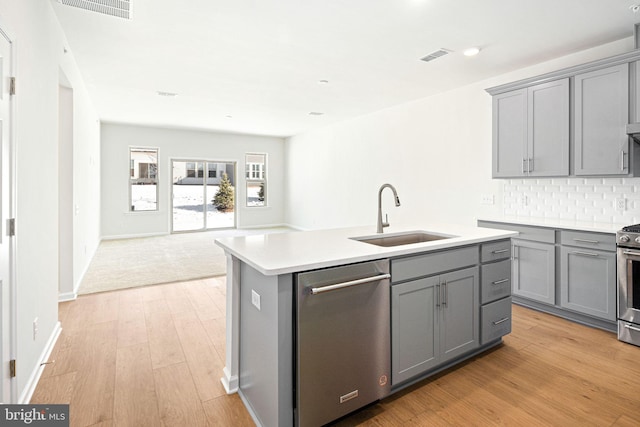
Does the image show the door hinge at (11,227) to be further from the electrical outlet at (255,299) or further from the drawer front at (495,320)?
the drawer front at (495,320)

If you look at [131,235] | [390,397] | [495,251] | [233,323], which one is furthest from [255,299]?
[131,235]

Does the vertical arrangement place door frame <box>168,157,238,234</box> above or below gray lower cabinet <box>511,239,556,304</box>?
above

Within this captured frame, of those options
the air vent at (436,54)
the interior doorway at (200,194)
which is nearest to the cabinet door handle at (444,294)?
the air vent at (436,54)

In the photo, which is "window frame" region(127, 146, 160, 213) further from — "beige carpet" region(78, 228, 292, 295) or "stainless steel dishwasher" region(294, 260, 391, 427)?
"stainless steel dishwasher" region(294, 260, 391, 427)

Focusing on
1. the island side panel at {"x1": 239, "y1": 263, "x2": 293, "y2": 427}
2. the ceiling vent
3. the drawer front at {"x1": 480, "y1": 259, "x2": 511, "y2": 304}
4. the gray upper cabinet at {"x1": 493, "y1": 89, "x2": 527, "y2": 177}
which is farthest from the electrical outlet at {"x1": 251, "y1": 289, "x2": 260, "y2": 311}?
the gray upper cabinet at {"x1": 493, "y1": 89, "x2": 527, "y2": 177}

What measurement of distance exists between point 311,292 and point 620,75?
3387 mm

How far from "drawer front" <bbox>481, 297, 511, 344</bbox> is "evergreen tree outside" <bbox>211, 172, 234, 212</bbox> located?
8.08 m

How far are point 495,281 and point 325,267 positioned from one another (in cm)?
158

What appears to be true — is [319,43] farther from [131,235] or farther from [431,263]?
[131,235]

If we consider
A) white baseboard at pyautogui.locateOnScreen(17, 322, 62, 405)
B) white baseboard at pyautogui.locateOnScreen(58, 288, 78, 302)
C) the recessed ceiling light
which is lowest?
white baseboard at pyautogui.locateOnScreen(17, 322, 62, 405)

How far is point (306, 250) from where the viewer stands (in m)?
1.94

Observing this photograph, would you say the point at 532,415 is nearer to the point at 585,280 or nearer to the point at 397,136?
the point at 585,280

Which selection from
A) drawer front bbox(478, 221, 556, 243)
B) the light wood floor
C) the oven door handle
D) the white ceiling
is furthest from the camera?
drawer front bbox(478, 221, 556, 243)

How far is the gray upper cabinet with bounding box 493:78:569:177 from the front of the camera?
3406mm
